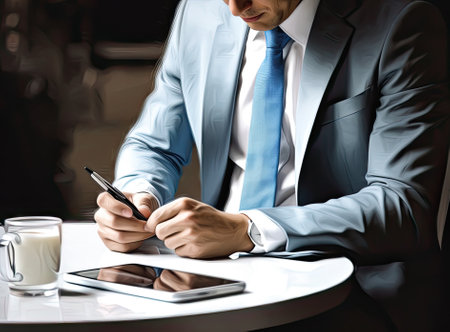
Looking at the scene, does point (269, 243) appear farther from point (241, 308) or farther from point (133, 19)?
point (133, 19)

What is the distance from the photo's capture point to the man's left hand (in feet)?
3.94

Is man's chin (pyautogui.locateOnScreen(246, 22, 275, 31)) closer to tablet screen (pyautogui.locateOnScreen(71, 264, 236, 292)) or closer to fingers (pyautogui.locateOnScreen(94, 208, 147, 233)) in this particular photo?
fingers (pyautogui.locateOnScreen(94, 208, 147, 233))

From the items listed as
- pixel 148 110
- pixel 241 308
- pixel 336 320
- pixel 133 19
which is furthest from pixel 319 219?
pixel 133 19

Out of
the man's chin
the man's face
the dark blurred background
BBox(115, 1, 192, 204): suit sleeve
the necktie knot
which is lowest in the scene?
the dark blurred background

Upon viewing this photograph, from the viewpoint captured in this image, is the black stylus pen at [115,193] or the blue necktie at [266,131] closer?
the black stylus pen at [115,193]

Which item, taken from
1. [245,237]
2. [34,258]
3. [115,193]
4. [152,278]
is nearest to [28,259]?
[34,258]

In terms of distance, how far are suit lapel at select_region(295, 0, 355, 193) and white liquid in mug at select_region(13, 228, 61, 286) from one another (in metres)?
0.70

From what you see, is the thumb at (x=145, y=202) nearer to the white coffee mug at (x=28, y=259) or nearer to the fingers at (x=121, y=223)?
the fingers at (x=121, y=223)

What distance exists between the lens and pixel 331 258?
1257 millimetres

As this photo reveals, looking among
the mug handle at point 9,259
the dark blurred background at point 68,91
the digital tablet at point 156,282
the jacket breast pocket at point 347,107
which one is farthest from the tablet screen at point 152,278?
the dark blurred background at point 68,91

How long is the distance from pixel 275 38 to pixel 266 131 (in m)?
0.22

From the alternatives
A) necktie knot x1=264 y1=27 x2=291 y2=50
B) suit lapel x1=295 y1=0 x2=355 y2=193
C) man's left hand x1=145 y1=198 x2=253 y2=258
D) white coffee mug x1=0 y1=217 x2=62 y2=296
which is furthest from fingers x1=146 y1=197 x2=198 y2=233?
necktie knot x1=264 y1=27 x2=291 y2=50

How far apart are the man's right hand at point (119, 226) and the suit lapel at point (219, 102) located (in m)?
0.44

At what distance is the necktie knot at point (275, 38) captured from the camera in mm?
1576
